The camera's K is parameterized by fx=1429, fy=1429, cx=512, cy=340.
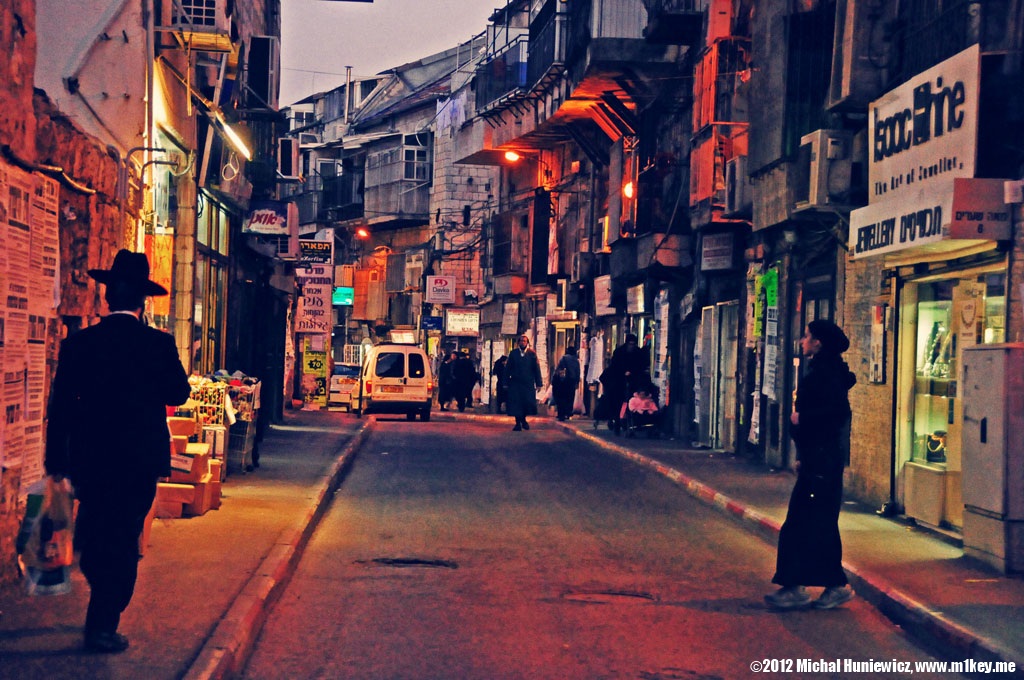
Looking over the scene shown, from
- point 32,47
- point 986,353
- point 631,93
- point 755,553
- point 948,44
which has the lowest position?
point 755,553

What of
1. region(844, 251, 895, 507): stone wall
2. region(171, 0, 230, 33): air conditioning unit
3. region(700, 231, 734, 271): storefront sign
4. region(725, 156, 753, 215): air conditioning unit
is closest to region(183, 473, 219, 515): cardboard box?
region(171, 0, 230, 33): air conditioning unit

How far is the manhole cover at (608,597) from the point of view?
32.0 ft

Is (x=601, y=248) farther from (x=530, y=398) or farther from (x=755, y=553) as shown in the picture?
(x=755, y=553)

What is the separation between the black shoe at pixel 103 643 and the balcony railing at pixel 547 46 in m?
31.7

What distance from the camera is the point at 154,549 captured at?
35.7ft

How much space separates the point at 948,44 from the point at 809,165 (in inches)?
138

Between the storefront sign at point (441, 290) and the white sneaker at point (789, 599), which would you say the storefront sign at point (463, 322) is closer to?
the storefront sign at point (441, 290)

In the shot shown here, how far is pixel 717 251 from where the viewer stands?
2480cm

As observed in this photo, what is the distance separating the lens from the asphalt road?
7793 millimetres

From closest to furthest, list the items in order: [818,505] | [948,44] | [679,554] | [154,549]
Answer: [818,505] → [154,549] → [679,554] → [948,44]

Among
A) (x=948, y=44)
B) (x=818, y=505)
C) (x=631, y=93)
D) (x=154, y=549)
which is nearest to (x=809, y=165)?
(x=948, y=44)

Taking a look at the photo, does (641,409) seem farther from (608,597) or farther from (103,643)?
(103,643)

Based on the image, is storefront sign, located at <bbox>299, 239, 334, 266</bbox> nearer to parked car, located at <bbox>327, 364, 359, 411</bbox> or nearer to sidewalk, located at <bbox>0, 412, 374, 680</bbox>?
parked car, located at <bbox>327, 364, 359, 411</bbox>

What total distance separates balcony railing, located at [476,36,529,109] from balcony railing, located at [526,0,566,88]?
→ 1528 millimetres
